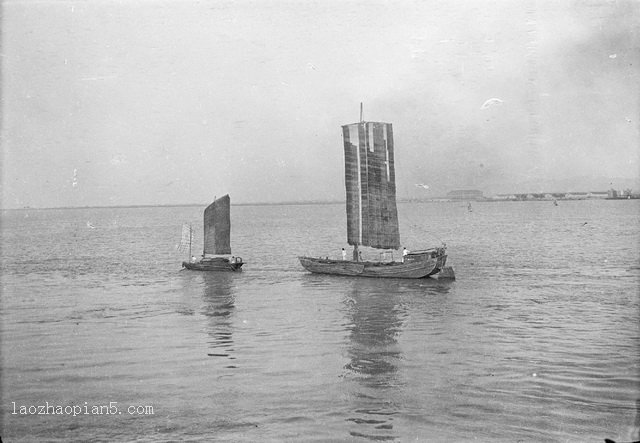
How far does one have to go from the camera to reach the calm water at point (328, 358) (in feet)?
36.6

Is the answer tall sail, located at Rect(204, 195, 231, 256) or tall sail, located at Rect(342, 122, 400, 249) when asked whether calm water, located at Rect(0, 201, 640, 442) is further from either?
tall sail, located at Rect(204, 195, 231, 256)

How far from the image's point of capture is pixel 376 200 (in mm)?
33031

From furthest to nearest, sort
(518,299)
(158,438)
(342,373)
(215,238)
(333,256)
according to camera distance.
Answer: (333,256)
(215,238)
(518,299)
(342,373)
(158,438)

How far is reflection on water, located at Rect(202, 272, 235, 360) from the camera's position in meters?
17.6

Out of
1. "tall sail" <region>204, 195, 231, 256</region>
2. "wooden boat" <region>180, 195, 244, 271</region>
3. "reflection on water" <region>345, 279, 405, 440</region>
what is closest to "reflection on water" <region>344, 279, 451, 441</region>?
"reflection on water" <region>345, 279, 405, 440</region>

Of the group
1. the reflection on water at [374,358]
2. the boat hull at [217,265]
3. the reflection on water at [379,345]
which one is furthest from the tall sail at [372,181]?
the boat hull at [217,265]

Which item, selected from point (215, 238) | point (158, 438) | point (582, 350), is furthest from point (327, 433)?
point (215, 238)

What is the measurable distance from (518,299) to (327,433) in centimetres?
1788

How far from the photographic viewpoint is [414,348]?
17.2 meters

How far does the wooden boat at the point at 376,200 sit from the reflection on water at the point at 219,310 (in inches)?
309

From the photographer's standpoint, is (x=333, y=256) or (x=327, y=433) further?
(x=333, y=256)

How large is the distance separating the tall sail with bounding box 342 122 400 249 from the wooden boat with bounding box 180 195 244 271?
8.36m

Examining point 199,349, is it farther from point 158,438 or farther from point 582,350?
point 582,350

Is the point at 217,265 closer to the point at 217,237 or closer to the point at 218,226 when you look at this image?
the point at 217,237
